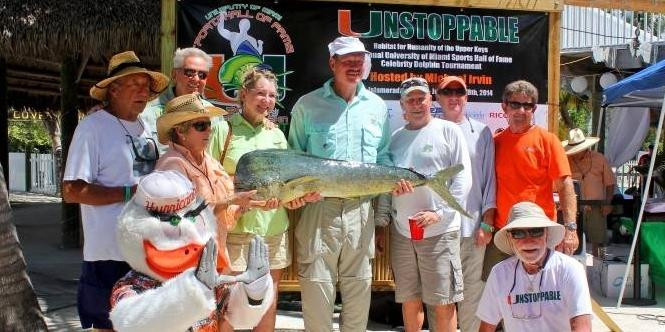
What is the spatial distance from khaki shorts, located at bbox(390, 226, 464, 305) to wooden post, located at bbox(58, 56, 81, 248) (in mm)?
6980

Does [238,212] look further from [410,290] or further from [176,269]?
[410,290]

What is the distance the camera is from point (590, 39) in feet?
48.6

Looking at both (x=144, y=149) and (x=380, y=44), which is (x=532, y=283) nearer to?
(x=144, y=149)

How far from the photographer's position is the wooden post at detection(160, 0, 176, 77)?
5414 millimetres

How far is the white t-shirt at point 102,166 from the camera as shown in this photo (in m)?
3.49

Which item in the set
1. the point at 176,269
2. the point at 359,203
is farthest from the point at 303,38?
the point at 176,269

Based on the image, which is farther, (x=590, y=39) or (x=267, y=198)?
(x=590, y=39)

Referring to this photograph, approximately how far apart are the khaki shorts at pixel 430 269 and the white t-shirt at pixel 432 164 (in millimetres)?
76

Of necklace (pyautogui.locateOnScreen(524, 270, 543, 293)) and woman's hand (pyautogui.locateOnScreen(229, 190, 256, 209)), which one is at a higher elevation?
woman's hand (pyautogui.locateOnScreen(229, 190, 256, 209))

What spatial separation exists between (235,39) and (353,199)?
69.0 inches

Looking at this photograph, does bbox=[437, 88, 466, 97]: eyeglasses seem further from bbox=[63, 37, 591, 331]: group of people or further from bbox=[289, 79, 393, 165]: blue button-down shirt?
bbox=[289, 79, 393, 165]: blue button-down shirt

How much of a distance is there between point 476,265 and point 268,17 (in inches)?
94.6

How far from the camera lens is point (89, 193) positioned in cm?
345

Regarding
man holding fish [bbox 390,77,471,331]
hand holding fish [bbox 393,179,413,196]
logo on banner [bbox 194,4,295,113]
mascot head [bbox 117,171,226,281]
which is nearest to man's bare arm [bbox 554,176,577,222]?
man holding fish [bbox 390,77,471,331]
